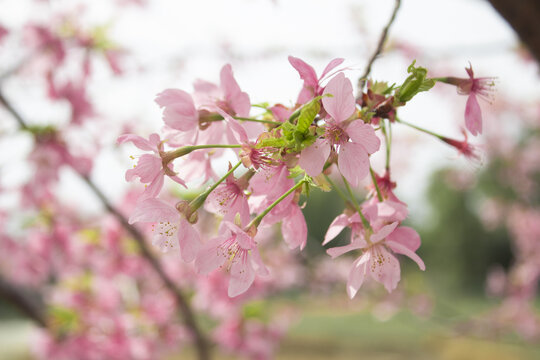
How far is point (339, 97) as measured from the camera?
0.38 meters

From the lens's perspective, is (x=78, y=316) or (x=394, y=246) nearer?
(x=394, y=246)

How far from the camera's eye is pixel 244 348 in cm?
184

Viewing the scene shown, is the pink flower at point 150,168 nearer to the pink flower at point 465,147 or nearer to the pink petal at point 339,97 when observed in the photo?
the pink petal at point 339,97

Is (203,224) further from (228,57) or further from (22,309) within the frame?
(228,57)

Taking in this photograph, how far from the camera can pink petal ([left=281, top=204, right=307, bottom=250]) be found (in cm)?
46

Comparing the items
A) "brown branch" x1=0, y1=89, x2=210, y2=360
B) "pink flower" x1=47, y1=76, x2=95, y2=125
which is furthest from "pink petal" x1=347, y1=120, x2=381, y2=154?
"pink flower" x1=47, y1=76, x2=95, y2=125

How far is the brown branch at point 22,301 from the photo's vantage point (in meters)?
1.54

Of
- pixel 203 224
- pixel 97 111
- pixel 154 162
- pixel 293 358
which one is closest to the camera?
pixel 154 162

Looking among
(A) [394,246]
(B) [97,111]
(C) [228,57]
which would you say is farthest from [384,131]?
(C) [228,57]

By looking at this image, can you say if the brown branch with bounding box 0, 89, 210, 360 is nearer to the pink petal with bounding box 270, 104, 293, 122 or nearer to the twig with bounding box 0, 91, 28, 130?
the twig with bounding box 0, 91, 28, 130

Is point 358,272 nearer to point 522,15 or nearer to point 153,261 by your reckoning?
point 522,15

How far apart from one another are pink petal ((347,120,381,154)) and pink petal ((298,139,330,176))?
0.10 ft

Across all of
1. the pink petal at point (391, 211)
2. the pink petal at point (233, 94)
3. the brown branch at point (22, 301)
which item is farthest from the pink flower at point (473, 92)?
the brown branch at point (22, 301)

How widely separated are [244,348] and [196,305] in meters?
0.49
